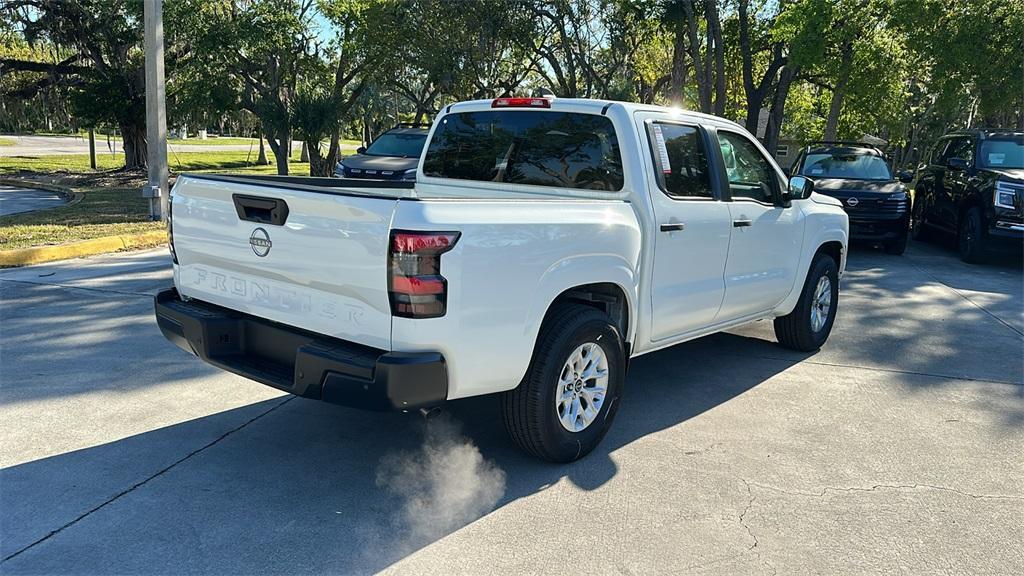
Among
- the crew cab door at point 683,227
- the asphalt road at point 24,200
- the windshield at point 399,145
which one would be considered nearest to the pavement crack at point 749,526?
the crew cab door at point 683,227

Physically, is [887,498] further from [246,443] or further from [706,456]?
[246,443]

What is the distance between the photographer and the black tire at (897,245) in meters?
12.1

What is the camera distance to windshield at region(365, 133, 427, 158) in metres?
14.4

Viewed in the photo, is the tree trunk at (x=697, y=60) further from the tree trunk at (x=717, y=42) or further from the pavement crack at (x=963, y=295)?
the pavement crack at (x=963, y=295)

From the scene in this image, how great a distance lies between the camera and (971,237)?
11578 millimetres

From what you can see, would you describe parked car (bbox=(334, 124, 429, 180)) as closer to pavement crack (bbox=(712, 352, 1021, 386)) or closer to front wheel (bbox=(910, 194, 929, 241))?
pavement crack (bbox=(712, 352, 1021, 386))

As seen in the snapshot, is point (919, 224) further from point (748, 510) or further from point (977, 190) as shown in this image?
point (748, 510)

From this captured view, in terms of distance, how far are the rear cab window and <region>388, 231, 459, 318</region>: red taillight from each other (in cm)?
160

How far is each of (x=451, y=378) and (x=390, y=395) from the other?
0.30 meters

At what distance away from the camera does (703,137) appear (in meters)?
4.98

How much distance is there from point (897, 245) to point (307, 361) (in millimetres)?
11334

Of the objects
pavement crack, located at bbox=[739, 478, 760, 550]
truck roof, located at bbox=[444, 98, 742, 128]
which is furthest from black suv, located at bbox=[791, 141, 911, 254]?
pavement crack, located at bbox=[739, 478, 760, 550]

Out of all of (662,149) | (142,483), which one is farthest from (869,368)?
(142,483)

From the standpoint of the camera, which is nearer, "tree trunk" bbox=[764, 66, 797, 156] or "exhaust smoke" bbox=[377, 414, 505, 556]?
"exhaust smoke" bbox=[377, 414, 505, 556]
